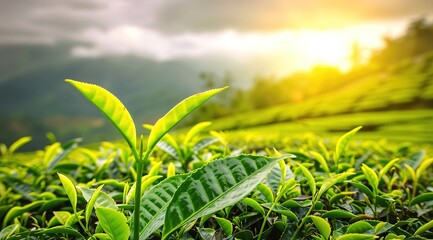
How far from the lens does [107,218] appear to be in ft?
2.43

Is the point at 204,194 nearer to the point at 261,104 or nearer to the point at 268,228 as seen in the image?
the point at 268,228

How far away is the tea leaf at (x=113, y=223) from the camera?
73cm

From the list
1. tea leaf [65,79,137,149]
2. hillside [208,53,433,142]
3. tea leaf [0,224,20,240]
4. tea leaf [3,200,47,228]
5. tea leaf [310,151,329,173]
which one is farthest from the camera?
hillside [208,53,433,142]

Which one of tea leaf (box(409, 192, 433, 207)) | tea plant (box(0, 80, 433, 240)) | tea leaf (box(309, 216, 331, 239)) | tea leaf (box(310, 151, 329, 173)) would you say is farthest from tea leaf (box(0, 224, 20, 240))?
tea leaf (box(409, 192, 433, 207))

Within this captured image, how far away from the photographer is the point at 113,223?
75cm

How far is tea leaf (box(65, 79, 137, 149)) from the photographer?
2.27ft

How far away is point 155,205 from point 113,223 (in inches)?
4.5

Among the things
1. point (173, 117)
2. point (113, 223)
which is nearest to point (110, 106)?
point (173, 117)

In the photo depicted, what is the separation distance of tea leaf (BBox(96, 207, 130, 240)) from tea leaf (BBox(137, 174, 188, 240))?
4cm

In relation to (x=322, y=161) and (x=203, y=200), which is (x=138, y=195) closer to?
(x=203, y=200)

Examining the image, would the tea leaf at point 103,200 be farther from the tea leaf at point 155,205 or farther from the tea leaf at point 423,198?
the tea leaf at point 423,198

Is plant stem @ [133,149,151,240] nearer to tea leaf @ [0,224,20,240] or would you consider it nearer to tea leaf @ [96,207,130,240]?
tea leaf @ [96,207,130,240]

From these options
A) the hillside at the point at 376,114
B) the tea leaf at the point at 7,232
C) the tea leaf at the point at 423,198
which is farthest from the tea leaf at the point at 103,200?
the hillside at the point at 376,114

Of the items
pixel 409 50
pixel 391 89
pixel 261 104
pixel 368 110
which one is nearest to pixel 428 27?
pixel 409 50
